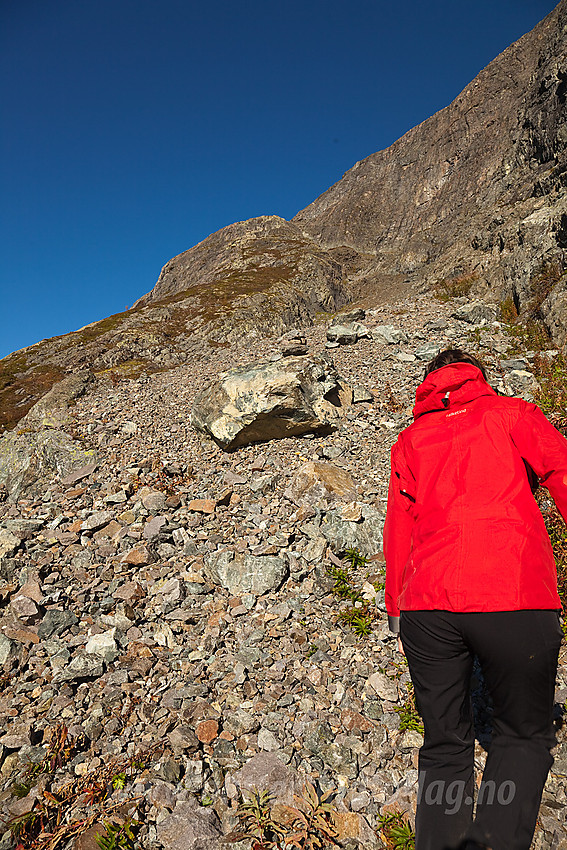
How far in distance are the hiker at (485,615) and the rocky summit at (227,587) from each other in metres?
1.16

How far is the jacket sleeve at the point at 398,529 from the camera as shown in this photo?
351 centimetres

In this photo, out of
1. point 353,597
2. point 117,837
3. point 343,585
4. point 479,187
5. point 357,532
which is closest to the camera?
point 117,837

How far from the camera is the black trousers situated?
264 centimetres

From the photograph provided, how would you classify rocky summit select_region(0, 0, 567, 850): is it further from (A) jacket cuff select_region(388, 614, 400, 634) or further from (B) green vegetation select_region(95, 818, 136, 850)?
(A) jacket cuff select_region(388, 614, 400, 634)

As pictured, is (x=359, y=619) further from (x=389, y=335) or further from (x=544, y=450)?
(x=389, y=335)

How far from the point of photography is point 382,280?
196 feet

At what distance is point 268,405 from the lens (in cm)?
951

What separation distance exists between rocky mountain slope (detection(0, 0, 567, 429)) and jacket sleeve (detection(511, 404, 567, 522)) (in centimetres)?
1167

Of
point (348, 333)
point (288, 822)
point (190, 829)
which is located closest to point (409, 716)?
point (288, 822)

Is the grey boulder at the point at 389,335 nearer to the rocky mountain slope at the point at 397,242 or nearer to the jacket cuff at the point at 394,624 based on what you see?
the rocky mountain slope at the point at 397,242

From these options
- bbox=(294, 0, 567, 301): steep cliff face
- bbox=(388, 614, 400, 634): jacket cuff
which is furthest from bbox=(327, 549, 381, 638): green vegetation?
bbox=(294, 0, 567, 301): steep cliff face

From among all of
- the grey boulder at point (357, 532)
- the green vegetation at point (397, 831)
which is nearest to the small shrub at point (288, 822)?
the green vegetation at point (397, 831)

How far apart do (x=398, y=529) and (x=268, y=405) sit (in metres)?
6.27

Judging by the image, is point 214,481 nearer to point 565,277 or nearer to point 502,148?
point 565,277
